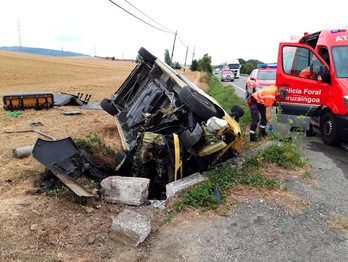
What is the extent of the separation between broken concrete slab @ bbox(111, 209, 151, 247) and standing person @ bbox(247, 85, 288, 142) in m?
3.87

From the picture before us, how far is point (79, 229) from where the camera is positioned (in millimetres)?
3389

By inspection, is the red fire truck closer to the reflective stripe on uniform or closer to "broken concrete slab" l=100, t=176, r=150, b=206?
the reflective stripe on uniform

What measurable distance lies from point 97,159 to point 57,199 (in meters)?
1.73

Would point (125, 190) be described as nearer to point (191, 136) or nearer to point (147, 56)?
point (191, 136)

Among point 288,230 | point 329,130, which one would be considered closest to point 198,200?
point 288,230

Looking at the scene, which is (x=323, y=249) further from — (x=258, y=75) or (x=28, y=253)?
(x=258, y=75)

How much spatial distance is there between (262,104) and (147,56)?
268 cm

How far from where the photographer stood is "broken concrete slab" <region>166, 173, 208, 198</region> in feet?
13.6

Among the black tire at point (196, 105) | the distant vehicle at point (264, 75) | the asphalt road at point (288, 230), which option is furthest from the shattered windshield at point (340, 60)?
the distant vehicle at point (264, 75)

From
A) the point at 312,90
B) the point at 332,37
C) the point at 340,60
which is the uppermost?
the point at 332,37

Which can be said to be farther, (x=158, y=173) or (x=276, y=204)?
(x=158, y=173)

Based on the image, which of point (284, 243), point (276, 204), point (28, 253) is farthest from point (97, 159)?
point (284, 243)

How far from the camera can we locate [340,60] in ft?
20.5

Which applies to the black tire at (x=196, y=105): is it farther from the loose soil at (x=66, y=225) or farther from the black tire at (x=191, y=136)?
the loose soil at (x=66, y=225)
